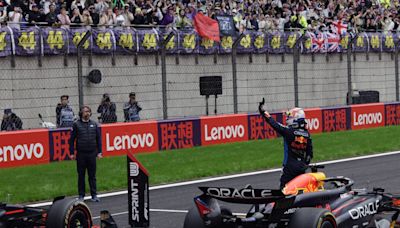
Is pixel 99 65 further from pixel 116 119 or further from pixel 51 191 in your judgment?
pixel 51 191

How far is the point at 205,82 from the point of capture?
26.0 meters

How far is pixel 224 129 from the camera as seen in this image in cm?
2412

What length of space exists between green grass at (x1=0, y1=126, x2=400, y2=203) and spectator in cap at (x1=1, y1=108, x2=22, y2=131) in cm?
199

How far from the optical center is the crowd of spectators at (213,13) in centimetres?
2384

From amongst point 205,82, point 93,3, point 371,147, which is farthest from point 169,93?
point 371,147

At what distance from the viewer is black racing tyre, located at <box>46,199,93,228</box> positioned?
10.6m

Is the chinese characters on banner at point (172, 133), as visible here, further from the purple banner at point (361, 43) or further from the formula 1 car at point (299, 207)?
the formula 1 car at point (299, 207)

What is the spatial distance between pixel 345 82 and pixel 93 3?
10.6m

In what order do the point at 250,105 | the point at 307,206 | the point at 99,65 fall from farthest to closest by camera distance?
the point at 250,105 < the point at 99,65 < the point at 307,206

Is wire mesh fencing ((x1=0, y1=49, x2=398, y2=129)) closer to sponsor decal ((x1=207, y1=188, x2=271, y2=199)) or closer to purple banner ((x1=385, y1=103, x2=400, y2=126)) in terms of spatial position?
purple banner ((x1=385, y1=103, x2=400, y2=126))

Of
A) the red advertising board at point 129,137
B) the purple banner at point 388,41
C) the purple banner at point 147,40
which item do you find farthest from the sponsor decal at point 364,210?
the purple banner at point 388,41

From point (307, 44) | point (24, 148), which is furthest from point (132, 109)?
point (307, 44)

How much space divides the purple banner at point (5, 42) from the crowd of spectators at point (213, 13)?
23cm

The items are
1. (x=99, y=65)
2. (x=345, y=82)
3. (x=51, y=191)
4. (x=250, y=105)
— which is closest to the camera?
(x=51, y=191)
